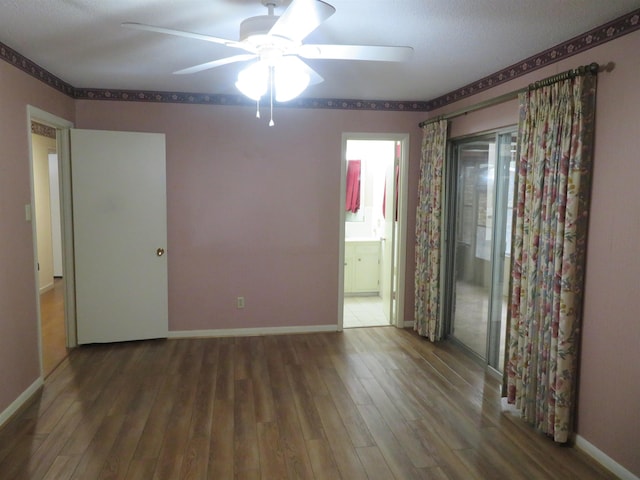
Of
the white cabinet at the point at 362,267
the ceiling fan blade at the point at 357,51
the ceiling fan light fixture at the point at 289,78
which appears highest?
the ceiling fan blade at the point at 357,51

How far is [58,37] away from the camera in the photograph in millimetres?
2723

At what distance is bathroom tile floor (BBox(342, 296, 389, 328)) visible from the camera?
5.11 m

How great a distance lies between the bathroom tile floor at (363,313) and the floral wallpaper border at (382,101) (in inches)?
92.6

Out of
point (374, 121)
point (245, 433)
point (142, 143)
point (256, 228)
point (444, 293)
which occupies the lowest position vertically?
point (245, 433)

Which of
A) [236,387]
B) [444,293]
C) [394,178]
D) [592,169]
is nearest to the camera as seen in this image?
[592,169]

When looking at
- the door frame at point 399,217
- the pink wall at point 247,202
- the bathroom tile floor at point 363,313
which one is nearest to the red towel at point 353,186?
the bathroom tile floor at point 363,313

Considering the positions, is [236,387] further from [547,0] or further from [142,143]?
[547,0]

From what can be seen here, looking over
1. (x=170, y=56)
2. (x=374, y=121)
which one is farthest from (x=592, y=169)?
(x=170, y=56)

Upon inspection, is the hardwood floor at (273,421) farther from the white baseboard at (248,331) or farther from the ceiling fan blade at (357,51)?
the ceiling fan blade at (357,51)

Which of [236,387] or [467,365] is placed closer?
[236,387]

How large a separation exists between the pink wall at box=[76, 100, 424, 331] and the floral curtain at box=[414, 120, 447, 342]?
28 centimetres

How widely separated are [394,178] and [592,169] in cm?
252

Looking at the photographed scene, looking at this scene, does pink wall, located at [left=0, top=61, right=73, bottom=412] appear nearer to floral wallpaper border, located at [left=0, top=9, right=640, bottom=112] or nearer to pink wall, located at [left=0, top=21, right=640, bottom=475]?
pink wall, located at [left=0, top=21, right=640, bottom=475]

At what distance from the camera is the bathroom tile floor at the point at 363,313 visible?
5.11m
